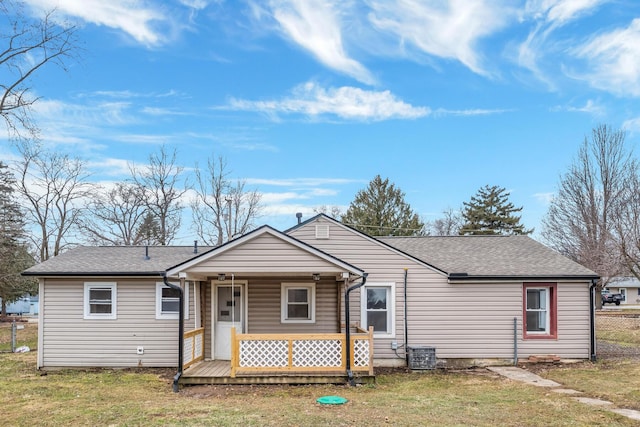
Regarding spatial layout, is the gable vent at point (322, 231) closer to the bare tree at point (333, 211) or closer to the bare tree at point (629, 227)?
the bare tree at point (629, 227)

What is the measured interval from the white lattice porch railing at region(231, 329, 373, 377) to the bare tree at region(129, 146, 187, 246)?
2361cm

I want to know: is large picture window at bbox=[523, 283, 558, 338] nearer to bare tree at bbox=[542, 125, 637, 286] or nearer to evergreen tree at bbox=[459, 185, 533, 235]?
bare tree at bbox=[542, 125, 637, 286]

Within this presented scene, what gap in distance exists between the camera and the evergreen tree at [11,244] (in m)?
27.4

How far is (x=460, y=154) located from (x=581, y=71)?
7.34 metres

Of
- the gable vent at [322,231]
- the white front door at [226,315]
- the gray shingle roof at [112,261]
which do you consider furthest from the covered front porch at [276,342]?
the gray shingle roof at [112,261]

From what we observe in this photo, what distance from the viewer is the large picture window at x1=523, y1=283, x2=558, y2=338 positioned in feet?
44.8

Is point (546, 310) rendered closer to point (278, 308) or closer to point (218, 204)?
point (278, 308)

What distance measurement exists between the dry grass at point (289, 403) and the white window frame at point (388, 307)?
1.51 meters

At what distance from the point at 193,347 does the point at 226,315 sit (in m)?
1.59

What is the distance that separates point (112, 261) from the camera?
14.4 metres

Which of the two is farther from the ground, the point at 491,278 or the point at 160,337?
the point at 491,278

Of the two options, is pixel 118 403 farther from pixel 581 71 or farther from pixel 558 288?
pixel 581 71

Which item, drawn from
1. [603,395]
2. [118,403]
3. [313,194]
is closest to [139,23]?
[118,403]

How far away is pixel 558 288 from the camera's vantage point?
539 inches
